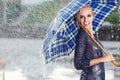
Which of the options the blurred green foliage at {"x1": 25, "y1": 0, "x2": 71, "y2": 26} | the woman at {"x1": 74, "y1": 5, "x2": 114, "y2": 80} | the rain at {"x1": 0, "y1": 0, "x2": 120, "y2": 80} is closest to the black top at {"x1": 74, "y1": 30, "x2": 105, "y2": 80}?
the woman at {"x1": 74, "y1": 5, "x2": 114, "y2": 80}

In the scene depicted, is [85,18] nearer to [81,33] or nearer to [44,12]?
[81,33]

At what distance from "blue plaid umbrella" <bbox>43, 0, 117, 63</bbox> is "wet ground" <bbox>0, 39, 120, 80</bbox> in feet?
7.57

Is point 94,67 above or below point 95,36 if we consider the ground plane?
below

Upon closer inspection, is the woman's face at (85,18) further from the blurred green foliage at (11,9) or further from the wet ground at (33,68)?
the blurred green foliage at (11,9)

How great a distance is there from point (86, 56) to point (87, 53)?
0.02 metres

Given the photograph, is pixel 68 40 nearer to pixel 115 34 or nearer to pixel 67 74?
pixel 67 74

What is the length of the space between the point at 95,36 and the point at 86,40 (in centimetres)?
11

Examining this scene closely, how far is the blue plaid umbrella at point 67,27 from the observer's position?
123 inches

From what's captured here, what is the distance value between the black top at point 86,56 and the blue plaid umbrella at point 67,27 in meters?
0.09

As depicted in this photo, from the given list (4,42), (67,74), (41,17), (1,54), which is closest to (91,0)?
(67,74)

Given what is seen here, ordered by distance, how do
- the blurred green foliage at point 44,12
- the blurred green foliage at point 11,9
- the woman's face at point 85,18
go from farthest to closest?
the blurred green foliage at point 11,9
the blurred green foliage at point 44,12
the woman's face at point 85,18

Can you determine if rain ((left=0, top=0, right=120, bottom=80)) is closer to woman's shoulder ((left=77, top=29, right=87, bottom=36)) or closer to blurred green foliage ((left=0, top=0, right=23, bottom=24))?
blurred green foliage ((left=0, top=0, right=23, bottom=24))

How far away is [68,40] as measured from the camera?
324cm

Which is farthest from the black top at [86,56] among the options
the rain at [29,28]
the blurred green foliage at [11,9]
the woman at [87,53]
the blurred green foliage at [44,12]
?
the blurred green foliage at [11,9]
